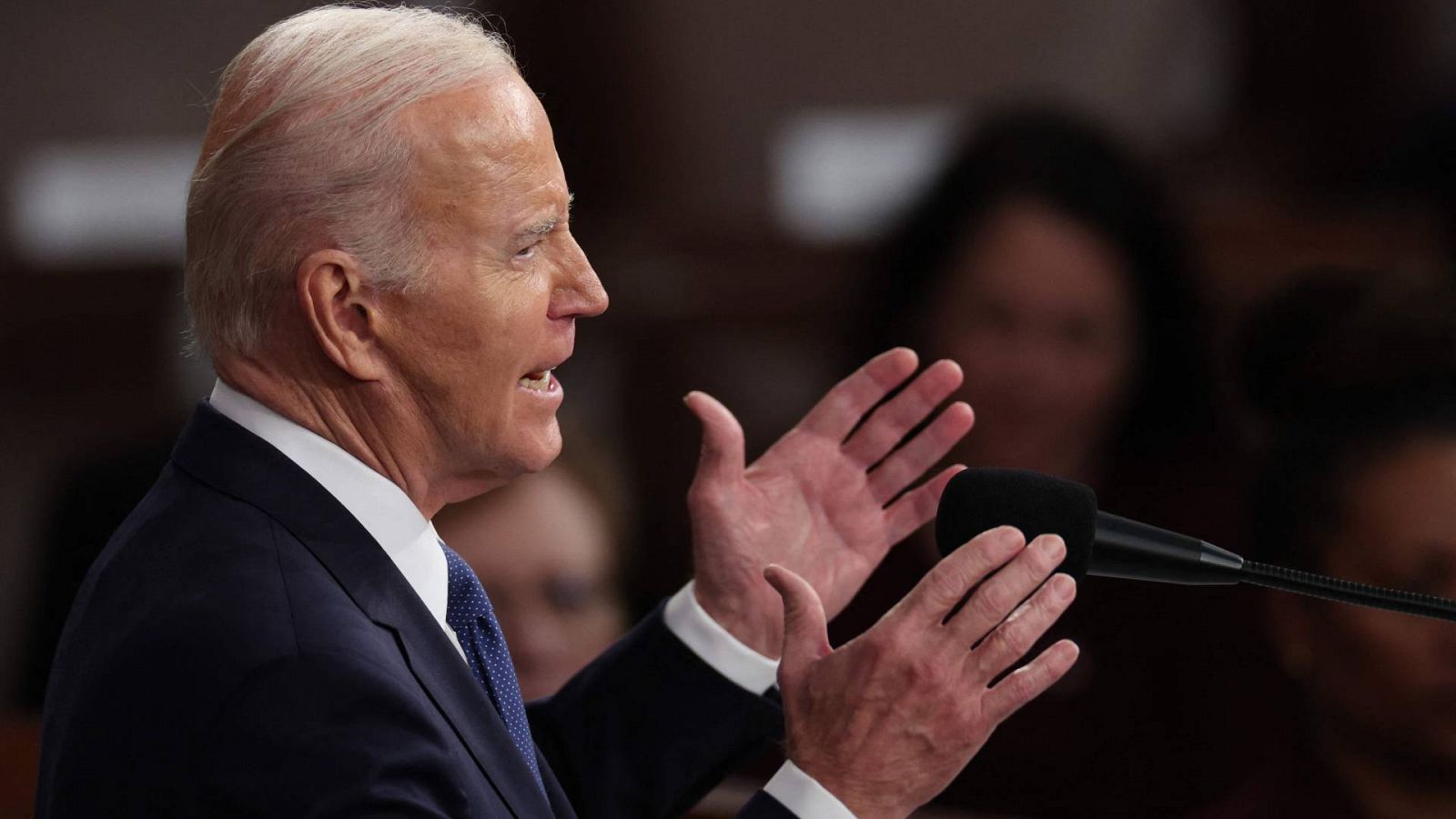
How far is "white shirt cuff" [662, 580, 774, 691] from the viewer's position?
4.92 ft

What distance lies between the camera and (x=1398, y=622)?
5.34 feet

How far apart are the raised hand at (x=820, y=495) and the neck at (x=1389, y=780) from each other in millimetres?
562

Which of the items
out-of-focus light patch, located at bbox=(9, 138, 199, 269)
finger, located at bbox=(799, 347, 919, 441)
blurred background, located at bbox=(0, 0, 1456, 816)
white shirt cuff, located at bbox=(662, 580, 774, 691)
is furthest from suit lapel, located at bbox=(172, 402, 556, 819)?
out-of-focus light patch, located at bbox=(9, 138, 199, 269)

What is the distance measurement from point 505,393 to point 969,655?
0.42m

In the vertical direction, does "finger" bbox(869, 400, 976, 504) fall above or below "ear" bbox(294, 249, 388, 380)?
below

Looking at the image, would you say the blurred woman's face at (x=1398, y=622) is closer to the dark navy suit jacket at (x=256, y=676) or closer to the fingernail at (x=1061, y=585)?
the fingernail at (x=1061, y=585)

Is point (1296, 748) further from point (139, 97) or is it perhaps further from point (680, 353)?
point (139, 97)

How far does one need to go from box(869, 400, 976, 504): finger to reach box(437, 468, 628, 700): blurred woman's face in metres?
0.63

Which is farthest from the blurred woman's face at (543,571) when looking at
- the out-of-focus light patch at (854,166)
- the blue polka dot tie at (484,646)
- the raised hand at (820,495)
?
the blue polka dot tie at (484,646)

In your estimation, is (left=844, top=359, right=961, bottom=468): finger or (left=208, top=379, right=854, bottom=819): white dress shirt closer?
(left=208, top=379, right=854, bottom=819): white dress shirt

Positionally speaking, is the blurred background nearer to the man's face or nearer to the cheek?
the cheek

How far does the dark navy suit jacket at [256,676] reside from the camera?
993mm

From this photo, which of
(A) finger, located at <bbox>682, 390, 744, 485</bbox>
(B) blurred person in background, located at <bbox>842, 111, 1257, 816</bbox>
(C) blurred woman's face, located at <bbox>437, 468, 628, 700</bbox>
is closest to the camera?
(A) finger, located at <bbox>682, 390, 744, 485</bbox>

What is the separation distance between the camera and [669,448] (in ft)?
6.85
